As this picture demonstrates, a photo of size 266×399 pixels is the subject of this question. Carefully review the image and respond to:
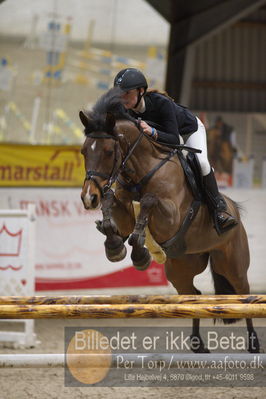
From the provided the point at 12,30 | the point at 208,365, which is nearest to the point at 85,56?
the point at 12,30

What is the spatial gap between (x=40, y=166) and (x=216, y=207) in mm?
4207

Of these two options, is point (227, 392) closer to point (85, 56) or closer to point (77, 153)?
point (77, 153)

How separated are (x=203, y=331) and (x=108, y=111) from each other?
3315mm

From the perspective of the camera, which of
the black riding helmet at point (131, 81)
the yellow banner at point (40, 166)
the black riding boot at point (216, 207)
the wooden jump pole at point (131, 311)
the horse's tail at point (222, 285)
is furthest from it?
the yellow banner at point (40, 166)

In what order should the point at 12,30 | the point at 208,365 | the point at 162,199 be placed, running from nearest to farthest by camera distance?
1. the point at 208,365
2. the point at 162,199
3. the point at 12,30

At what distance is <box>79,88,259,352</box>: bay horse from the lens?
370cm

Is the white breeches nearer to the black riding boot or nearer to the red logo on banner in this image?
the black riding boot

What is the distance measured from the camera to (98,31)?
966cm

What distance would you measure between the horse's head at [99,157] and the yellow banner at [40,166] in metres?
4.34

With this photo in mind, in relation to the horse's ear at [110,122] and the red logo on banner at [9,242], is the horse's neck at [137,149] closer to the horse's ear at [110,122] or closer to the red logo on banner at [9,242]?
the horse's ear at [110,122]

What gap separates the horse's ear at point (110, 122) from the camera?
3.73 m

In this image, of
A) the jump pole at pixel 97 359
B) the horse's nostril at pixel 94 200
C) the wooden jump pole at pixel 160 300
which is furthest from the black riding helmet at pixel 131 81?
the jump pole at pixel 97 359

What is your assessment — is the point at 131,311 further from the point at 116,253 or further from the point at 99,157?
the point at 99,157

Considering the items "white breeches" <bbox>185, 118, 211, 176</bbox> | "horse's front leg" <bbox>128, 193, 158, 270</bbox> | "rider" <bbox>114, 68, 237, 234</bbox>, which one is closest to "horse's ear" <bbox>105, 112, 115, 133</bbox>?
"rider" <bbox>114, 68, 237, 234</bbox>
